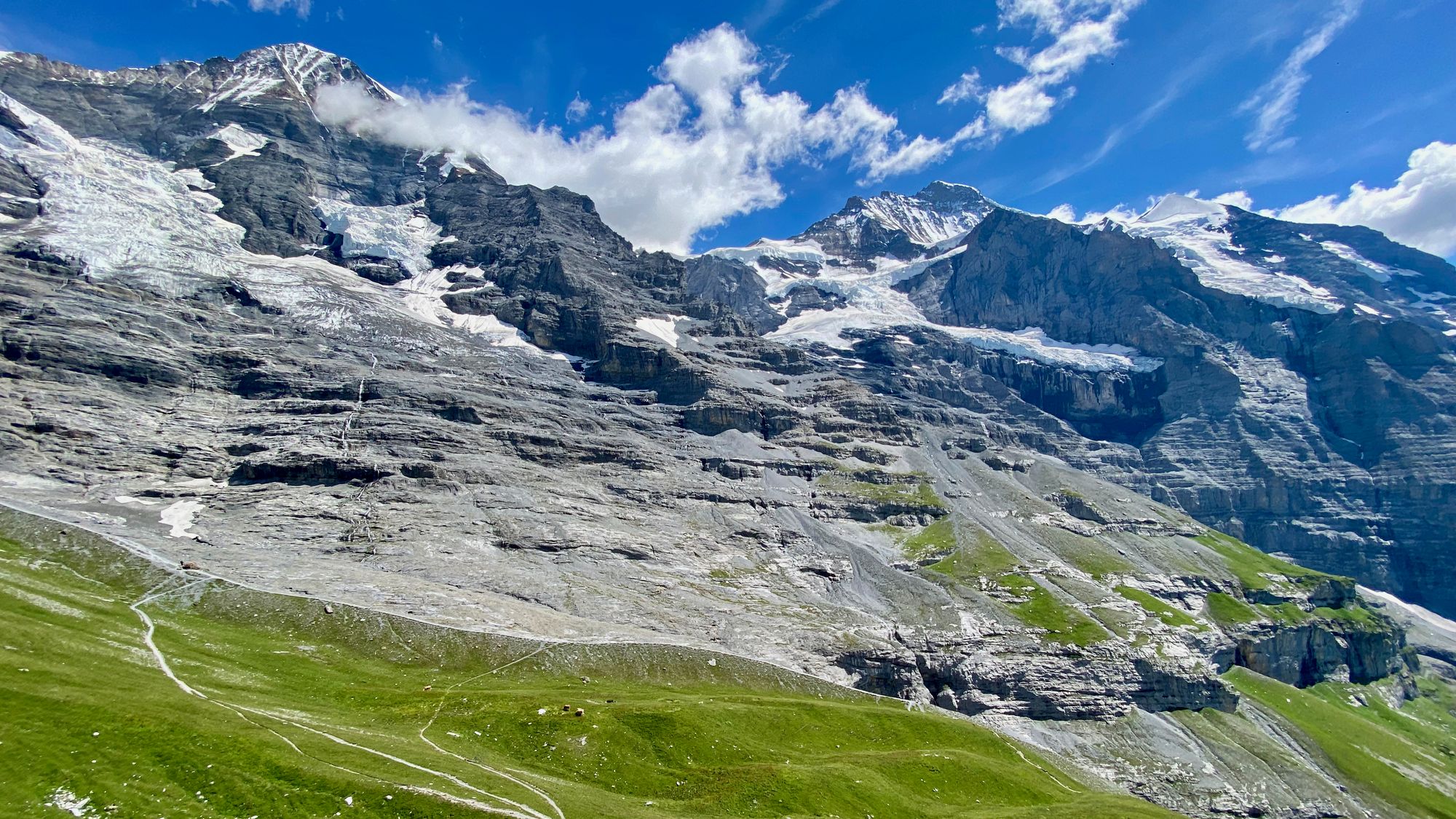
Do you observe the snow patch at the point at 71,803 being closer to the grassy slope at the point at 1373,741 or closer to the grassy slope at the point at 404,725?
the grassy slope at the point at 404,725

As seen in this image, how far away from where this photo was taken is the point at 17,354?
523 ft

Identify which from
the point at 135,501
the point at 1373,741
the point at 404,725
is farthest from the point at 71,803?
the point at 1373,741

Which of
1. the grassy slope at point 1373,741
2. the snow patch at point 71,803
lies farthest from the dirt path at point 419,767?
the grassy slope at point 1373,741

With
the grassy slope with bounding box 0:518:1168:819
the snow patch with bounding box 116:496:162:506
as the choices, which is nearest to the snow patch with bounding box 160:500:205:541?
the snow patch with bounding box 116:496:162:506

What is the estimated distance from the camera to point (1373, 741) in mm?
155125

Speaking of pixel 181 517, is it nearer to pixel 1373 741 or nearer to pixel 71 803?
pixel 71 803

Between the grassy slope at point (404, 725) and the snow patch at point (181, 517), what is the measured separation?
75.1 feet

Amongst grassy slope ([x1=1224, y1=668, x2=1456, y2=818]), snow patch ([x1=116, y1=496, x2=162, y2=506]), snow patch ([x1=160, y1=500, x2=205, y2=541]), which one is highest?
snow patch ([x1=116, y1=496, x2=162, y2=506])

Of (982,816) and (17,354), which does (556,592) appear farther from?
(17,354)

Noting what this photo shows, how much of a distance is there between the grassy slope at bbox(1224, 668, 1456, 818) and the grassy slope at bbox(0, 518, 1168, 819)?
82.6 meters

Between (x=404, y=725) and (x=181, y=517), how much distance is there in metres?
97.3

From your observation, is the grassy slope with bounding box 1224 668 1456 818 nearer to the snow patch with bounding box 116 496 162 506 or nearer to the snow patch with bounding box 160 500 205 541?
the snow patch with bounding box 160 500 205 541

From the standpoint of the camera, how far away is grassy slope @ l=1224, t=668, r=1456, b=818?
134m

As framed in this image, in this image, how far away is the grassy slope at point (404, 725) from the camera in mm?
36438
